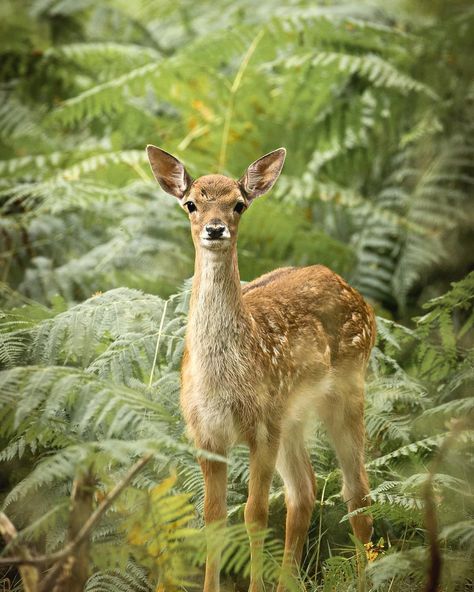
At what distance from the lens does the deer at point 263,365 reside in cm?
381

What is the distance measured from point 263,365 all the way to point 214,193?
32.8 inches

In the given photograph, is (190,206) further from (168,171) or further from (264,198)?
(264,198)

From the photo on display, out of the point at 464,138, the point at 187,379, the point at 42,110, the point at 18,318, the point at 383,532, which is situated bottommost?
the point at 383,532

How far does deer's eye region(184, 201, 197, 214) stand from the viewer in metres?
4.15

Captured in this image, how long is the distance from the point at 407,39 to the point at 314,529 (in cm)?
467

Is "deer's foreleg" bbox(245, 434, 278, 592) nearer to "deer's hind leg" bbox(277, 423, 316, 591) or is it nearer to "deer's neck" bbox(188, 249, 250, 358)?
"deer's hind leg" bbox(277, 423, 316, 591)

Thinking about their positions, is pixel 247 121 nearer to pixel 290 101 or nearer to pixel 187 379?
pixel 290 101

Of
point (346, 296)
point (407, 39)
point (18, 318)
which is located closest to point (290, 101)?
point (407, 39)

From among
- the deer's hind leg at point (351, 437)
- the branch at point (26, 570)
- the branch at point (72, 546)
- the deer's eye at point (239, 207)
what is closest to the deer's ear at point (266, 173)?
the deer's eye at point (239, 207)

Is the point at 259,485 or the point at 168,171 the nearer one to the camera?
the point at 259,485

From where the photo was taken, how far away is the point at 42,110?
26.7ft

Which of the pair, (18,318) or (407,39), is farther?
(407,39)

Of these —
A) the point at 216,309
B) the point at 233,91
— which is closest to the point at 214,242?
the point at 216,309

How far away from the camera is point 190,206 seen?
418 centimetres
